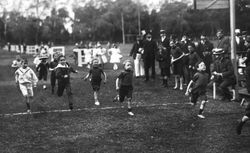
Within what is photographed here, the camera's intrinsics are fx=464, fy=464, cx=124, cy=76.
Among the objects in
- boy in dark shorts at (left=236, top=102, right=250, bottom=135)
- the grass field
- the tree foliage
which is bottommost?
the grass field

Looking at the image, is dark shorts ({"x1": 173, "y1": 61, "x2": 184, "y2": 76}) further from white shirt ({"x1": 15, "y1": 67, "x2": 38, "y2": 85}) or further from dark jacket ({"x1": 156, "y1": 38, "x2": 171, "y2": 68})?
white shirt ({"x1": 15, "y1": 67, "x2": 38, "y2": 85})

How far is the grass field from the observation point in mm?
9430

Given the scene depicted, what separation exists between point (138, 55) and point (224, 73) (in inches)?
341

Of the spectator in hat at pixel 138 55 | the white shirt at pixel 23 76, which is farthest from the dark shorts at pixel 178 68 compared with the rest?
the white shirt at pixel 23 76

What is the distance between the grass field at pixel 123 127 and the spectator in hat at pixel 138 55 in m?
5.48

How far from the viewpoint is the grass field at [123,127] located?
943cm

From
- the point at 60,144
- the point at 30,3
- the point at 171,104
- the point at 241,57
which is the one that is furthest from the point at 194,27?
the point at 60,144

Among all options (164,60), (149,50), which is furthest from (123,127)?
(149,50)

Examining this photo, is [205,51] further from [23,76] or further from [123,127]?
[123,127]

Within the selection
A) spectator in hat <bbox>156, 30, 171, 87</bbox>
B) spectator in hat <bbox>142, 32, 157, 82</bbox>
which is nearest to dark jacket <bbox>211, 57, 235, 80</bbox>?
spectator in hat <bbox>156, 30, 171, 87</bbox>

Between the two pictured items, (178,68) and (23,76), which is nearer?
(23,76)

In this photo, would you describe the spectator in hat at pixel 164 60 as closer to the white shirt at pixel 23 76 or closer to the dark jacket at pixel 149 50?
the dark jacket at pixel 149 50

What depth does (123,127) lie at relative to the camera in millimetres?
11555

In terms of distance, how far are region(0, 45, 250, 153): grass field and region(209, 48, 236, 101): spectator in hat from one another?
1.56 feet
